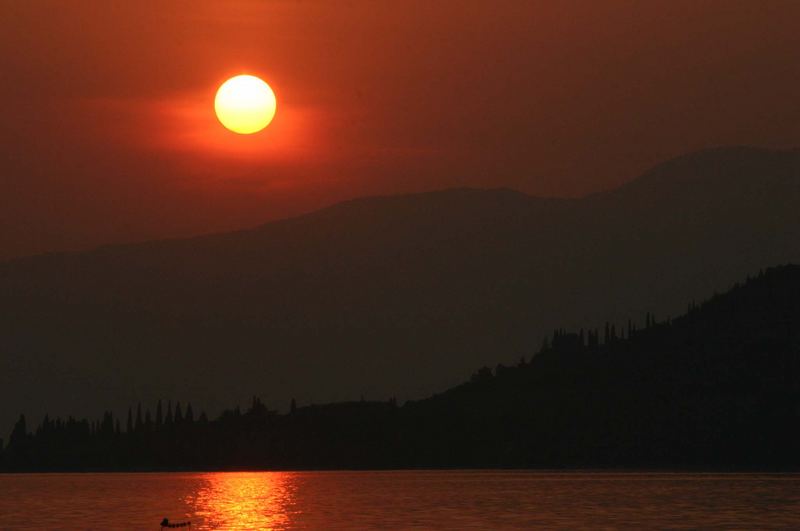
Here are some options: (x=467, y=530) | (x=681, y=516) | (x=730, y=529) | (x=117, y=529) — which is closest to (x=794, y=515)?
(x=681, y=516)

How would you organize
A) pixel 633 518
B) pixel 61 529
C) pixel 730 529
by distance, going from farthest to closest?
pixel 633 518 → pixel 61 529 → pixel 730 529

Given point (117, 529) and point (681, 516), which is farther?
point (681, 516)

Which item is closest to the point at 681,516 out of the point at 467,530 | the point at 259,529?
the point at 467,530

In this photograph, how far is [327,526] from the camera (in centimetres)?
18812

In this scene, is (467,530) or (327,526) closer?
(467,530)

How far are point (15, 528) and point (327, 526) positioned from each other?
40.3 metres

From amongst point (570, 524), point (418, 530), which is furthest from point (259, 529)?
point (570, 524)

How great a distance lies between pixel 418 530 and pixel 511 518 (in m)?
29.6

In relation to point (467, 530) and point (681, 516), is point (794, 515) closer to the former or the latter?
point (681, 516)

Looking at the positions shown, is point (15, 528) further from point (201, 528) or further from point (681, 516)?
point (681, 516)

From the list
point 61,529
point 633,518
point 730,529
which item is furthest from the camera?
point 633,518

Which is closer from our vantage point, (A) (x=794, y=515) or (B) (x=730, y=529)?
(B) (x=730, y=529)

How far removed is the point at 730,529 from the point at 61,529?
83785 millimetres

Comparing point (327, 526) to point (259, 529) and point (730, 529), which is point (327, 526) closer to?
point (259, 529)
